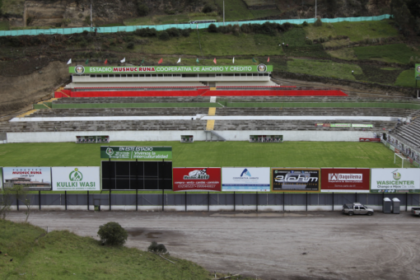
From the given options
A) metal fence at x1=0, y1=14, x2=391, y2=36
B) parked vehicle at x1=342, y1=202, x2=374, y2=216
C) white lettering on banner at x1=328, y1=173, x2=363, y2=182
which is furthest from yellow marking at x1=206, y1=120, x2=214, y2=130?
metal fence at x1=0, y1=14, x2=391, y2=36

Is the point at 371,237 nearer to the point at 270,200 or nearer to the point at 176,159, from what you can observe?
the point at 270,200

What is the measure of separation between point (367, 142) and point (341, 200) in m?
25.3

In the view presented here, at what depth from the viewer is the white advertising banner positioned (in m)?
34.6

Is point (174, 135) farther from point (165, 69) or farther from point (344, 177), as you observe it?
point (165, 69)

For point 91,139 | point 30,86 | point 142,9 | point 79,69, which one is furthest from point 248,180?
point 142,9

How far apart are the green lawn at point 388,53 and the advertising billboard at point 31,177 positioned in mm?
81063

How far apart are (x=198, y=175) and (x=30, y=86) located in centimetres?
5820

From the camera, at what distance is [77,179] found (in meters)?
34.7

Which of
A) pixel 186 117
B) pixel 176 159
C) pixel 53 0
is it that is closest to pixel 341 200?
pixel 176 159

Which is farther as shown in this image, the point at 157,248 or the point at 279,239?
the point at 279,239

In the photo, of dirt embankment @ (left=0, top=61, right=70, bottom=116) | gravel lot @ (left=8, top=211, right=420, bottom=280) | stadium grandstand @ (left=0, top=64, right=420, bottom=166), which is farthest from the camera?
dirt embankment @ (left=0, top=61, right=70, bottom=116)

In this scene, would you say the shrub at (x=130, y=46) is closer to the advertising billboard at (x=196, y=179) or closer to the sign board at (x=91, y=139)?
the sign board at (x=91, y=139)

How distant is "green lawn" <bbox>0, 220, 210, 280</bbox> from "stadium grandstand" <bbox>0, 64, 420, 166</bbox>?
35.3 meters

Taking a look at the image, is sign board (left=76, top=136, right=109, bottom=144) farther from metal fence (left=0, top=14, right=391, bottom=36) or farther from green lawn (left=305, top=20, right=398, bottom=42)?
green lawn (left=305, top=20, right=398, bottom=42)
